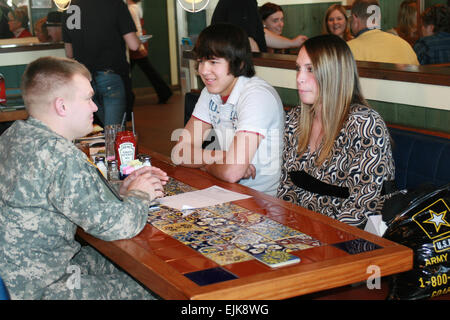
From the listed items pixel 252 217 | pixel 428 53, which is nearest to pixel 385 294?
pixel 252 217

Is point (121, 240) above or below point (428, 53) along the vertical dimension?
below

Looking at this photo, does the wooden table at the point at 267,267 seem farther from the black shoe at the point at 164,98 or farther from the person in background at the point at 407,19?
the black shoe at the point at 164,98

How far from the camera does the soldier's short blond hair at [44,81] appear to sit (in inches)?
80.4

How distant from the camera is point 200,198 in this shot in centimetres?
241

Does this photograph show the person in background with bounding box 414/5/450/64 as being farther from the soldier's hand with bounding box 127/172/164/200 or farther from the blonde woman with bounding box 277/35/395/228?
the soldier's hand with bounding box 127/172/164/200

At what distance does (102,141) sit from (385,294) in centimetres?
179

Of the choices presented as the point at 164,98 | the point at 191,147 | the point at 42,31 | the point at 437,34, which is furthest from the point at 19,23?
the point at 191,147

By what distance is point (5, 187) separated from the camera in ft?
6.45

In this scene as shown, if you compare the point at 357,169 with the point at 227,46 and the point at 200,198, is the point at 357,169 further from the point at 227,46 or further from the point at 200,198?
the point at 227,46

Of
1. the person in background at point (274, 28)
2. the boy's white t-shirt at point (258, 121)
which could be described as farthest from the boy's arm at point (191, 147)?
the person in background at point (274, 28)

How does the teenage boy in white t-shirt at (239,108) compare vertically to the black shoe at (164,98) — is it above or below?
above

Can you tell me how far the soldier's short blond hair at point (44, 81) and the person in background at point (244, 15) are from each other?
2.92 m

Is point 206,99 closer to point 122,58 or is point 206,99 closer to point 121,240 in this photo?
point 121,240

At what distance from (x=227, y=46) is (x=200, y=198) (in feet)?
2.95
